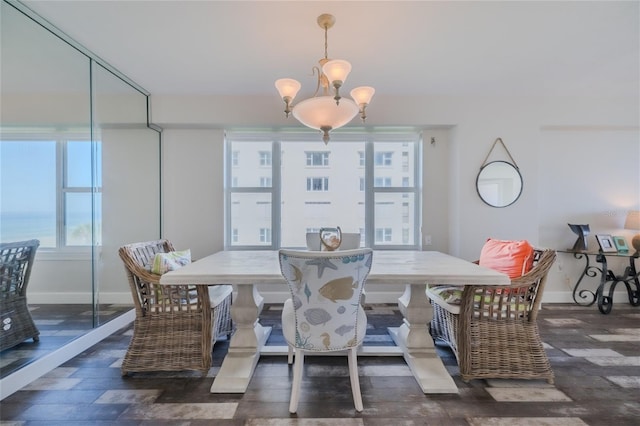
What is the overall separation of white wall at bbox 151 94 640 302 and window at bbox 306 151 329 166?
1.67ft

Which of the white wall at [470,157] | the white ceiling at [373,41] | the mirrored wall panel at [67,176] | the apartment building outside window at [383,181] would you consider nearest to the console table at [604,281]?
the white wall at [470,157]

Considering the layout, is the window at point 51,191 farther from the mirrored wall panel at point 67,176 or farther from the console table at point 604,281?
the console table at point 604,281

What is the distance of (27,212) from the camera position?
2086 millimetres

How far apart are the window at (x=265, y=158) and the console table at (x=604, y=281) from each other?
12.5 ft

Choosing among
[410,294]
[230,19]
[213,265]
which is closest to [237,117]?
[230,19]

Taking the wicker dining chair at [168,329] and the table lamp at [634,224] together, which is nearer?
the wicker dining chair at [168,329]

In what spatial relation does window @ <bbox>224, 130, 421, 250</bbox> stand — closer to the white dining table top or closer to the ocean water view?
the ocean water view

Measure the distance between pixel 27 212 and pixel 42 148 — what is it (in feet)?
1.92

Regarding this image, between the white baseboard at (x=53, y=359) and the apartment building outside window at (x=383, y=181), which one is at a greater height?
the apartment building outside window at (x=383, y=181)

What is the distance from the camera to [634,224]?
10.3 ft

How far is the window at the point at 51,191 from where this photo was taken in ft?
6.31


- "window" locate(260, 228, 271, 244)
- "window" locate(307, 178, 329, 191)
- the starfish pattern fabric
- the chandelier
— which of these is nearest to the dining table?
the starfish pattern fabric

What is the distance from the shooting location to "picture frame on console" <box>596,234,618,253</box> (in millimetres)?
3182

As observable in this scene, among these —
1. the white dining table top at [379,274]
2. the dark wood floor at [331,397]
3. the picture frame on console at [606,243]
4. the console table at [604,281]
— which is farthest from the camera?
the picture frame on console at [606,243]
